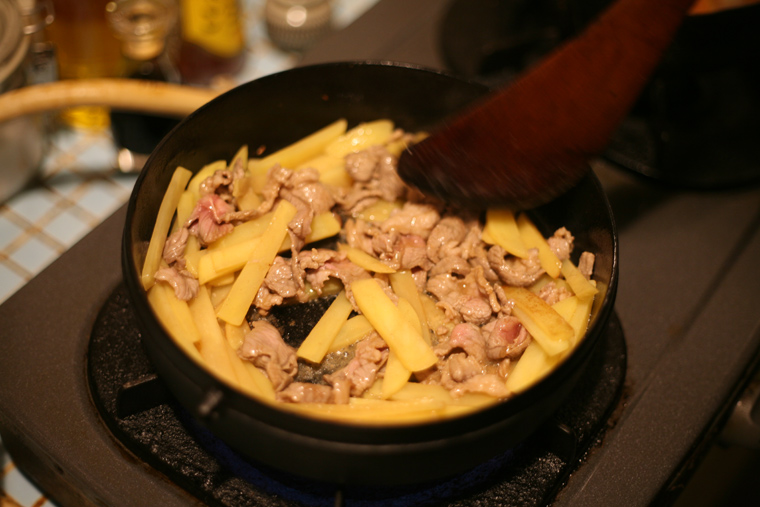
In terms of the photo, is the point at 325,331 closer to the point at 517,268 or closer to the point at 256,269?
the point at 256,269

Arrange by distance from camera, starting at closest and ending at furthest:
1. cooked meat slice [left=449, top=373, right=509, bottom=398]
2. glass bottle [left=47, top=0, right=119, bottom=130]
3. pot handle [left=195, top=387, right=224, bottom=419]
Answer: pot handle [left=195, top=387, right=224, bottom=419]
cooked meat slice [left=449, top=373, right=509, bottom=398]
glass bottle [left=47, top=0, right=119, bottom=130]

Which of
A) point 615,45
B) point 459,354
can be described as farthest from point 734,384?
point 615,45

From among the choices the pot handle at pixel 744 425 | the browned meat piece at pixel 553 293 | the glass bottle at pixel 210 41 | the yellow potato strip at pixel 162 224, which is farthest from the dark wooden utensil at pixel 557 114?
the glass bottle at pixel 210 41

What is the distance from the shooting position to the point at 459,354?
1.34m

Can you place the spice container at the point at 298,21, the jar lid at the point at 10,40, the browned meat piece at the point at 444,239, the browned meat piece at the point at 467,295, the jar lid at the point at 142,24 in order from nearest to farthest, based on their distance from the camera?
the browned meat piece at the point at 467,295
the browned meat piece at the point at 444,239
the jar lid at the point at 10,40
the jar lid at the point at 142,24
the spice container at the point at 298,21

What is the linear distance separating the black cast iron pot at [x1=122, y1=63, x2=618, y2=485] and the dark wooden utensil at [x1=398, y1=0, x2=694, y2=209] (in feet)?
0.44

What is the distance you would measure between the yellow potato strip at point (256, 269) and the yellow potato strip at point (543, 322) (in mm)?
530

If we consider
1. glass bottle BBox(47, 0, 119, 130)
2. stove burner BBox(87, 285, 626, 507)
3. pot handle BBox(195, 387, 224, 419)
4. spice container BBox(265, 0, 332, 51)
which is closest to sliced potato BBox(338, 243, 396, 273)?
stove burner BBox(87, 285, 626, 507)

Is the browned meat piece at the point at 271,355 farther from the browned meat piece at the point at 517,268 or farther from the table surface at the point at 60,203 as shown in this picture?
the table surface at the point at 60,203

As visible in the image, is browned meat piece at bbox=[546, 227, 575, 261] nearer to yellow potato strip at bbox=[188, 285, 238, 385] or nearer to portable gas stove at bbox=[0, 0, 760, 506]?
portable gas stove at bbox=[0, 0, 760, 506]

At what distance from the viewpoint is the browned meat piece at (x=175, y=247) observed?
139cm

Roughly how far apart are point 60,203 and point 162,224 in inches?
30.4

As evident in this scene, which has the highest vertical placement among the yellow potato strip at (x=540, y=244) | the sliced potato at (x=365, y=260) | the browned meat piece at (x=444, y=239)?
the yellow potato strip at (x=540, y=244)

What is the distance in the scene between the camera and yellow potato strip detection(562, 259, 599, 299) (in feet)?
4.47
